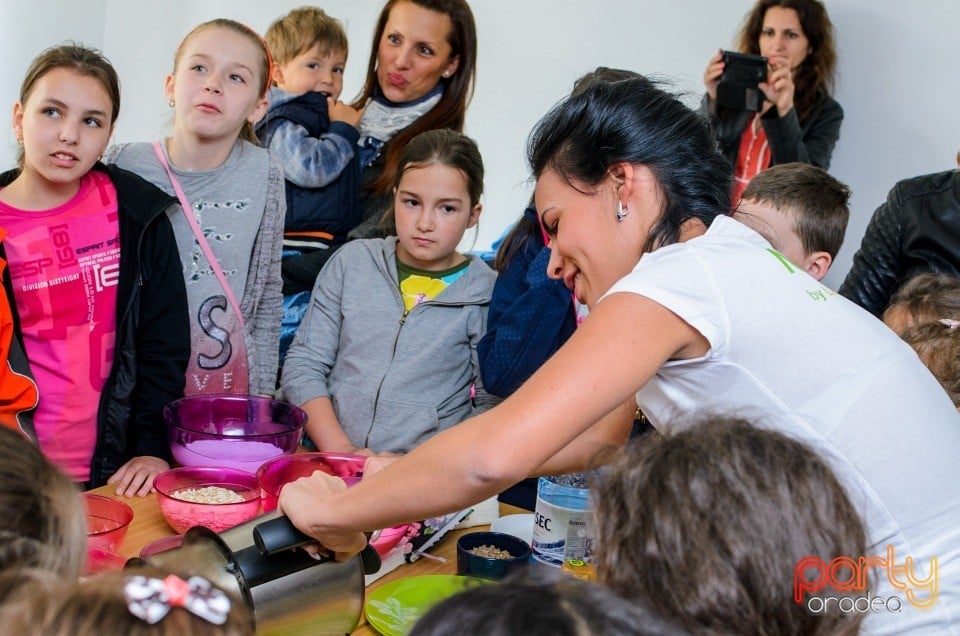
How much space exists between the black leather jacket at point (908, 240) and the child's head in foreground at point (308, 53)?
4.98 feet

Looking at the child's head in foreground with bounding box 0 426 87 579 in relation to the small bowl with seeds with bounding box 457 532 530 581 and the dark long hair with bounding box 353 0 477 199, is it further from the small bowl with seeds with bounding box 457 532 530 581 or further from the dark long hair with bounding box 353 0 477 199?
the dark long hair with bounding box 353 0 477 199

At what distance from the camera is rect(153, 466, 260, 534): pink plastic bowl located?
1.31 m

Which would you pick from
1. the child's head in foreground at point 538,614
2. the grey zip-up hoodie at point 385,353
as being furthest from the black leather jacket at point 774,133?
the child's head in foreground at point 538,614

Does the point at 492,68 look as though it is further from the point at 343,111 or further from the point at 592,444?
the point at 592,444

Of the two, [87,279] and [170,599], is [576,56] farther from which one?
[170,599]

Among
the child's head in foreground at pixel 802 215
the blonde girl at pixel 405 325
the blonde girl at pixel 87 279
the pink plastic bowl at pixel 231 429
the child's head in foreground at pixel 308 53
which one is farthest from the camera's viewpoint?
the child's head in foreground at pixel 308 53

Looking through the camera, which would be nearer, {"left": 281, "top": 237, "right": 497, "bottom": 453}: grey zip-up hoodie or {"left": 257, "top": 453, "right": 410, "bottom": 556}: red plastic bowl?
{"left": 257, "top": 453, "right": 410, "bottom": 556}: red plastic bowl

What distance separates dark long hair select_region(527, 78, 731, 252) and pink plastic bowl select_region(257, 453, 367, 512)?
0.53 m

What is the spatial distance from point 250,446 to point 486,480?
0.71 m

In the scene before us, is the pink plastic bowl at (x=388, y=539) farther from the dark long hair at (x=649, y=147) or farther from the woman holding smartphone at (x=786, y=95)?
the woman holding smartphone at (x=786, y=95)

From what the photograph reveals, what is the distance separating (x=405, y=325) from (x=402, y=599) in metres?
0.85

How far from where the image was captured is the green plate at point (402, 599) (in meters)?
1.16

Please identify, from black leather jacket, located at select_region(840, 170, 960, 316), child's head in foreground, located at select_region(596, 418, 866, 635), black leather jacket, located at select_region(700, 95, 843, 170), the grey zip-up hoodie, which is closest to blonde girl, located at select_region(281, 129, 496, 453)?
the grey zip-up hoodie

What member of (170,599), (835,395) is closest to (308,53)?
(835,395)
